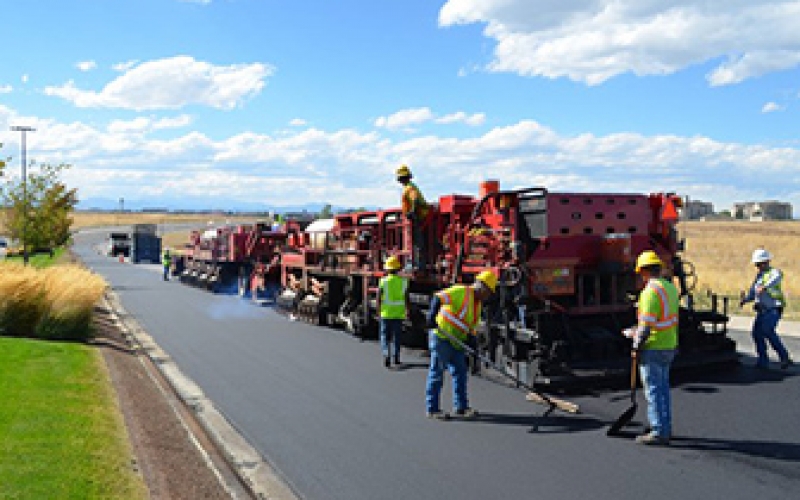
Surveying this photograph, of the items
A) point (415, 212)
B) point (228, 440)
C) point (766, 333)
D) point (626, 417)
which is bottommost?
point (228, 440)

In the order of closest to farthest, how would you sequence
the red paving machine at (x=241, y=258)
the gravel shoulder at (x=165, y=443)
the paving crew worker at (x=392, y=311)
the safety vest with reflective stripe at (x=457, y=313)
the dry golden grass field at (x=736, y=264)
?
the gravel shoulder at (x=165, y=443) < the safety vest with reflective stripe at (x=457, y=313) < the paving crew worker at (x=392, y=311) < the red paving machine at (x=241, y=258) < the dry golden grass field at (x=736, y=264)

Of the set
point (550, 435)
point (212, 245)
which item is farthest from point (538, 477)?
point (212, 245)

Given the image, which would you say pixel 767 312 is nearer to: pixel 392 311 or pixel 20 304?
pixel 392 311

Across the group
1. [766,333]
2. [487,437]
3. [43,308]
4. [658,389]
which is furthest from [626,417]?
[43,308]

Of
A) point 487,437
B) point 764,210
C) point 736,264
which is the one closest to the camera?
point 487,437

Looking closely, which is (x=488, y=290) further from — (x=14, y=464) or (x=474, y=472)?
(x=14, y=464)

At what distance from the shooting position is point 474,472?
234 inches

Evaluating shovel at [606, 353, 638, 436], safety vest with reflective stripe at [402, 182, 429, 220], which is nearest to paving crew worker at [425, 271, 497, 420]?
shovel at [606, 353, 638, 436]

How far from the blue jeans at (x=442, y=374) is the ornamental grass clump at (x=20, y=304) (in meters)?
7.43

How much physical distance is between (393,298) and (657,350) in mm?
4844

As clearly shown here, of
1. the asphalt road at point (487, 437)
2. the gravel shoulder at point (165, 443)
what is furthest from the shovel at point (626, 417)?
the gravel shoulder at point (165, 443)

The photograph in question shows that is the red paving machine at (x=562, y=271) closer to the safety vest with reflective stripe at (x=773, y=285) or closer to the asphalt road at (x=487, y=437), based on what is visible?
the asphalt road at (x=487, y=437)

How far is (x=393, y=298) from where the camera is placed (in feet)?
35.4

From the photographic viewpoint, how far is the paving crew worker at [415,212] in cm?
1134
